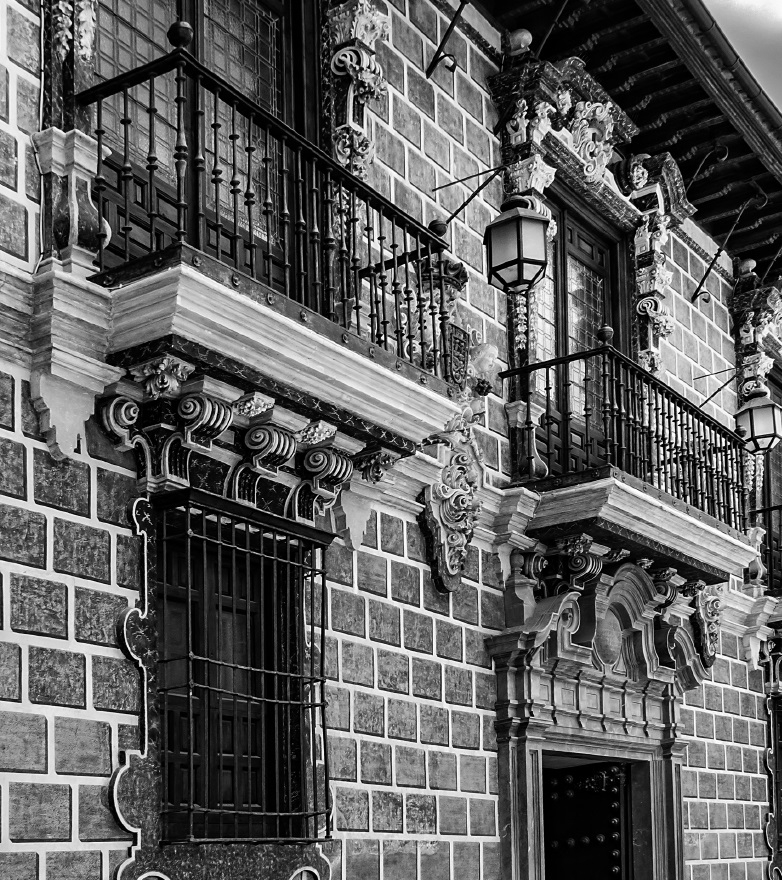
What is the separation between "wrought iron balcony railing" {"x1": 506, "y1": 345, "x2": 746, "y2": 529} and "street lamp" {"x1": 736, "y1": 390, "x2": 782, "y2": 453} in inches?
18.7

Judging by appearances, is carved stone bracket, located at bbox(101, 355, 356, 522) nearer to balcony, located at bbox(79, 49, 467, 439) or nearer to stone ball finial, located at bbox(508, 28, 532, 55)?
balcony, located at bbox(79, 49, 467, 439)

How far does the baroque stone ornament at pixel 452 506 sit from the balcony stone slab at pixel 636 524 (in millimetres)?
619

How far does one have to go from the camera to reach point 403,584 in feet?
27.4

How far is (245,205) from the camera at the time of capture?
7.52 metres

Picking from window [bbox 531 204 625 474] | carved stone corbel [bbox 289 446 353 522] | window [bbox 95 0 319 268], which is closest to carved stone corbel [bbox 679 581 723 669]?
window [bbox 531 204 625 474]

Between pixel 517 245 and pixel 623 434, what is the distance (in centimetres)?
211

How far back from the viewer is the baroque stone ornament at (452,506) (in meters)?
8.61

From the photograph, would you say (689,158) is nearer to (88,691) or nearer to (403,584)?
(403,584)

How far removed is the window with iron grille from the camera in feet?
21.3

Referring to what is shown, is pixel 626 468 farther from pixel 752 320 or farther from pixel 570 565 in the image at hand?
pixel 752 320

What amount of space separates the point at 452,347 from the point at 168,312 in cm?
292

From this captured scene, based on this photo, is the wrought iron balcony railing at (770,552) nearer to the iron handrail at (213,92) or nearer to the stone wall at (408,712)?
the stone wall at (408,712)

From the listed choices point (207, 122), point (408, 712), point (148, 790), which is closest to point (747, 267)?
point (408, 712)

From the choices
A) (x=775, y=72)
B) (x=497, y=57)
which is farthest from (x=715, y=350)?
(x=775, y=72)
